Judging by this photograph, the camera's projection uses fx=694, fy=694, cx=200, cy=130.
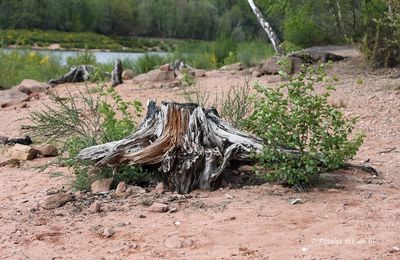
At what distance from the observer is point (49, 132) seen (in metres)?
7.36

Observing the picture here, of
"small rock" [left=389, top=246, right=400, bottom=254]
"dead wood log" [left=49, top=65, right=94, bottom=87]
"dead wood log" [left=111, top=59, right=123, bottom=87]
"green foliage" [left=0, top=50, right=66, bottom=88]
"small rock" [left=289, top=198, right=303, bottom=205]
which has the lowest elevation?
"green foliage" [left=0, top=50, right=66, bottom=88]

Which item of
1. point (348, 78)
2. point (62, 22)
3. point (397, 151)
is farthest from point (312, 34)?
point (62, 22)

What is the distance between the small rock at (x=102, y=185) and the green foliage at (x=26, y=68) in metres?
10.1

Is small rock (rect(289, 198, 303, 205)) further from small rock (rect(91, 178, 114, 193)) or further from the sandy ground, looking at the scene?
small rock (rect(91, 178, 114, 193))

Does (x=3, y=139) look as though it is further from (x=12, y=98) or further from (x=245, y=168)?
(x=245, y=168)

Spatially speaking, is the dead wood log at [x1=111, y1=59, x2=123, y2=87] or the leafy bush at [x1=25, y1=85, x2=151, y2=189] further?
the dead wood log at [x1=111, y1=59, x2=123, y2=87]

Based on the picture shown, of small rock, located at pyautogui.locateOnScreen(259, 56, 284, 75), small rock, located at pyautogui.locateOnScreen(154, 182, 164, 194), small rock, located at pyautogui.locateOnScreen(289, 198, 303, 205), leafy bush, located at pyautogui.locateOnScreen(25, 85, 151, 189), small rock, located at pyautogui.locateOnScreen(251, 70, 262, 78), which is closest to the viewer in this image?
small rock, located at pyautogui.locateOnScreen(289, 198, 303, 205)

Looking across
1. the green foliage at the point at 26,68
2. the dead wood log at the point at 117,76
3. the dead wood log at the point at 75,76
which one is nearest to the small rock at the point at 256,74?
the dead wood log at the point at 117,76

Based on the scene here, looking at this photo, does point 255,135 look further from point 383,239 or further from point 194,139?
point 383,239

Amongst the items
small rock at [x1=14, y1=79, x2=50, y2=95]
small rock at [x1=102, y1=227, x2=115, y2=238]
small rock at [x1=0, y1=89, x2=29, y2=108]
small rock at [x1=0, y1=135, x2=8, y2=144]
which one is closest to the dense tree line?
small rock at [x1=14, y1=79, x2=50, y2=95]

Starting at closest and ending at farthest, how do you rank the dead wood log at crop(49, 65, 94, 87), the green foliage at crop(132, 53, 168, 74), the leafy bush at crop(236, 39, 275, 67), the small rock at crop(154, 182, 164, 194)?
the small rock at crop(154, 182, 164, 194) → the dead wood log at crop(49, 65, 94, 87) → the leafy bush at crop(236, 39, 275, 67) → the green foliage at crop(132, 53, 168, 74)

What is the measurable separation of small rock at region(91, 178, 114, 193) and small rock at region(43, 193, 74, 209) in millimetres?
250

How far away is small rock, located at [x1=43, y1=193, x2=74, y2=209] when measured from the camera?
5039mm

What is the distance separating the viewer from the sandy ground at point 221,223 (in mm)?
3891
